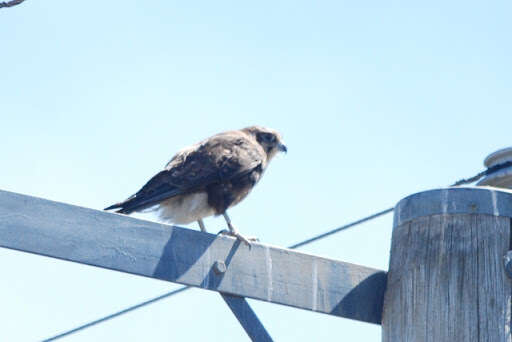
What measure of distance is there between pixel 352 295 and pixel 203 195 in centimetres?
213

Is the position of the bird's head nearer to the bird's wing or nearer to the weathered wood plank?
the bird's wing

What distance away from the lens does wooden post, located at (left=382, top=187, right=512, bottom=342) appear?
246 centimetres

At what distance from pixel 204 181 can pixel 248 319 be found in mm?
2173

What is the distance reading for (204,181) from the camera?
15.2 feet

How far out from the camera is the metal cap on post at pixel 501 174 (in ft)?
12.4

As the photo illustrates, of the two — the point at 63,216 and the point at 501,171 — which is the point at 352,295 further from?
the point at 501,171

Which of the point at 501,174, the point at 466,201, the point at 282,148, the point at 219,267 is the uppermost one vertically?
the point at 282,148

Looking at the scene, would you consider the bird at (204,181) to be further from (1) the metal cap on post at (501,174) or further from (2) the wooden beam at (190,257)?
(2) the wooden beam at (190,257)

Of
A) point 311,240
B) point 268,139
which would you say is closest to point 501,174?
point 311,240

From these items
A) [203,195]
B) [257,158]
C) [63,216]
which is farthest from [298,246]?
[63,216]

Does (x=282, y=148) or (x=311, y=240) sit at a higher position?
(x=282, y=148)

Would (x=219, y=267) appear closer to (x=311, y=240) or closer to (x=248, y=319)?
(x=248, y=319)

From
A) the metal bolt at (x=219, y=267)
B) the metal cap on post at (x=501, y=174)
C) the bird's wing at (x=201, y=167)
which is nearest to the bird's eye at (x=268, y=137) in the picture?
the bird's wing at (x=201, y=167)

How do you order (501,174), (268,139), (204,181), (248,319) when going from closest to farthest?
(248,319)
(501,174)
(204,181)
(268,139)
